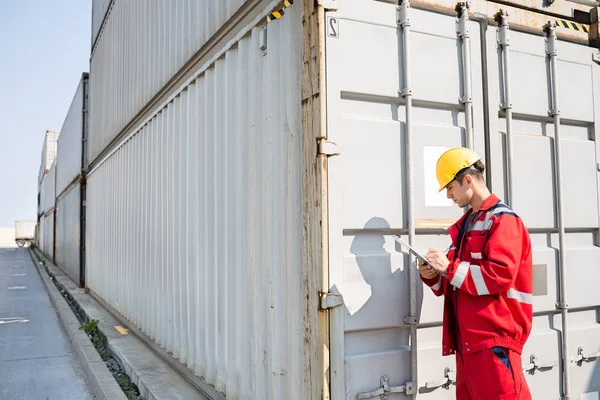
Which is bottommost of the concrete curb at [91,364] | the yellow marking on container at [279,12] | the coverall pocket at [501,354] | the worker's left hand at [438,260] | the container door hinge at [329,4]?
the concrete curb at [91,364]

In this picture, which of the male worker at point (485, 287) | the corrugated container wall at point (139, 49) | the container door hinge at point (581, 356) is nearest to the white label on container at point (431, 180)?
the male worker at point (485, 287)

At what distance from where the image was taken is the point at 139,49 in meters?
7.44

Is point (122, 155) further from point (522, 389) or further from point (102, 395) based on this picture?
point (522, 389)

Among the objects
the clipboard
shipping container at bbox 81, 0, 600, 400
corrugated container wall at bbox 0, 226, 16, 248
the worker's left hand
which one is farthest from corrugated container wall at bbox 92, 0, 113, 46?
corrugated container wall at bbox 0, 226, 16, 248

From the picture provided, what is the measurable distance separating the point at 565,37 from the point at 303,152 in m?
2.19

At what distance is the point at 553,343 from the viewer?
330 centimetres

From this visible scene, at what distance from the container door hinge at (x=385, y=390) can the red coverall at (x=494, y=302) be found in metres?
0.35

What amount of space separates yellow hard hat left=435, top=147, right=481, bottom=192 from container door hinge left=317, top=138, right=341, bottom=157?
57 centimetres

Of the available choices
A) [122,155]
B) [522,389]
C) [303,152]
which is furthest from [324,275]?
[122,155]

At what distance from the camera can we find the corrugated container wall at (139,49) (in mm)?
4844

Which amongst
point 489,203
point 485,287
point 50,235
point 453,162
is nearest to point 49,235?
point 50,235

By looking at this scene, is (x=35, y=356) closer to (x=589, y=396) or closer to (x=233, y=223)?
(x=233, y=223)

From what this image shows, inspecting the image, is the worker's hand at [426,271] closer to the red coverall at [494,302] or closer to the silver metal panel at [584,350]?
the red coverall at [494,302]

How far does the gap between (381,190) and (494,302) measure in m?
0.85
